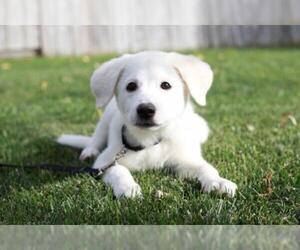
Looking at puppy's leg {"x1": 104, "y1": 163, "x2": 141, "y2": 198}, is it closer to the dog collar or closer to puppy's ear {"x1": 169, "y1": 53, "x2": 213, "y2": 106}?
the dog collar

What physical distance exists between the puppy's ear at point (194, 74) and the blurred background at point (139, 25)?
8757 millimetres

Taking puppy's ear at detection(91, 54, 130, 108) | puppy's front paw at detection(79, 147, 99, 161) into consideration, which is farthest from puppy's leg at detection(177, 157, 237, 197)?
puppy's front paw at detection(79, 147, 99, 161)

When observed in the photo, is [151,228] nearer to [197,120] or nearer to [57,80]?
[197,120]

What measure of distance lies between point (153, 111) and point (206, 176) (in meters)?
0.44

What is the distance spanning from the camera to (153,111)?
3.34 metres

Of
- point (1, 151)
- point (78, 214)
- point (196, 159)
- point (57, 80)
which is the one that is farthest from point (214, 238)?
point (57, 80)

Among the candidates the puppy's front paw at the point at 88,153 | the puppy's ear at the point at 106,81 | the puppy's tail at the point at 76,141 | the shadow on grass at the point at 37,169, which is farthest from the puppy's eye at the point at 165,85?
the puppy's tail at the point at 76,141

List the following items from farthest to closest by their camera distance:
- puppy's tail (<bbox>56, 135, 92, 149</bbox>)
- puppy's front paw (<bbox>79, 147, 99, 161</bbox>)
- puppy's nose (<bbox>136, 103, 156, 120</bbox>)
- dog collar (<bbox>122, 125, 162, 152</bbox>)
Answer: puppy's tail (<bbox>56, 135, 92, 149</bbox>) → puppy's front paw (<bbox>79, 147, 99, 161</bbox>) → dog collar (<bbox>122, 125, 162, 152</bbox>) → puppy's nose (<bbox>136, 103, 156, 120</bbox>)

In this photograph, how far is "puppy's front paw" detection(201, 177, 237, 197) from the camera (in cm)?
309

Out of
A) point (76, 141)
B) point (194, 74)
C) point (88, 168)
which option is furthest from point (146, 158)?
point (76, 141)

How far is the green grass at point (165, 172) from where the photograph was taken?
9.43ft

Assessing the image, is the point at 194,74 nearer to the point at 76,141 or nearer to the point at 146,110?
the point at 146,110

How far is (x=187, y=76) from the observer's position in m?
3.57

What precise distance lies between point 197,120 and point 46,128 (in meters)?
1.62
